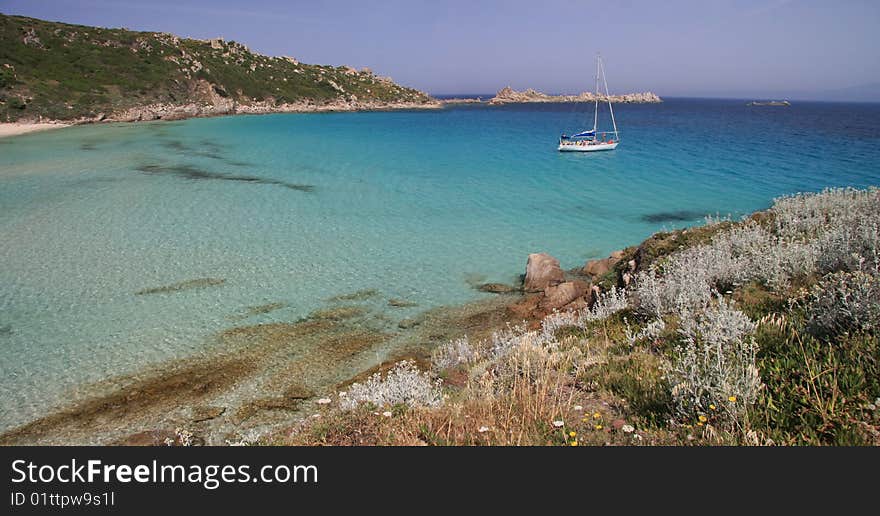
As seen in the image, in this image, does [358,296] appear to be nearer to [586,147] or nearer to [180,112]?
[586,147]

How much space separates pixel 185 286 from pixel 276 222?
8.67 metres

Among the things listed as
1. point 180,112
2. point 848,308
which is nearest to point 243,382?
point 848,308

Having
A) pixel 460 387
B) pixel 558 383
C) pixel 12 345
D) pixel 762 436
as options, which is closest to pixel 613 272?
pixel 460 387

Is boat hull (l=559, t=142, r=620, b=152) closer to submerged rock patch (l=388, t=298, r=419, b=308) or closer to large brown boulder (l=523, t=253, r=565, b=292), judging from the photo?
large brown boulder (l=523, t=253, r=565, b=292)

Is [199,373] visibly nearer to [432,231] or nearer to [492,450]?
[492,450]

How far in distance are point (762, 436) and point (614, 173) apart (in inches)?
1545

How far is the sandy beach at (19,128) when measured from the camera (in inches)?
2199

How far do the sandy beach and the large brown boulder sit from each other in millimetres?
66180

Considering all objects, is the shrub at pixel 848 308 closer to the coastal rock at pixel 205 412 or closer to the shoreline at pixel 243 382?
the shoreline at pixel 243 382

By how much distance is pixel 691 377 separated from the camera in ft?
15.5

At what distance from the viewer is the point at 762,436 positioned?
13.3 ft

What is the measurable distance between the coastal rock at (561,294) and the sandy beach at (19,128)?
67.6m

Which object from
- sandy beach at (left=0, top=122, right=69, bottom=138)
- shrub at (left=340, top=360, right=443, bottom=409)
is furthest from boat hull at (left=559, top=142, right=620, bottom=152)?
sandy beach at (left=0, top=122, right=69, bottom=138)

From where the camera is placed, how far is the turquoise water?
12730 mm
